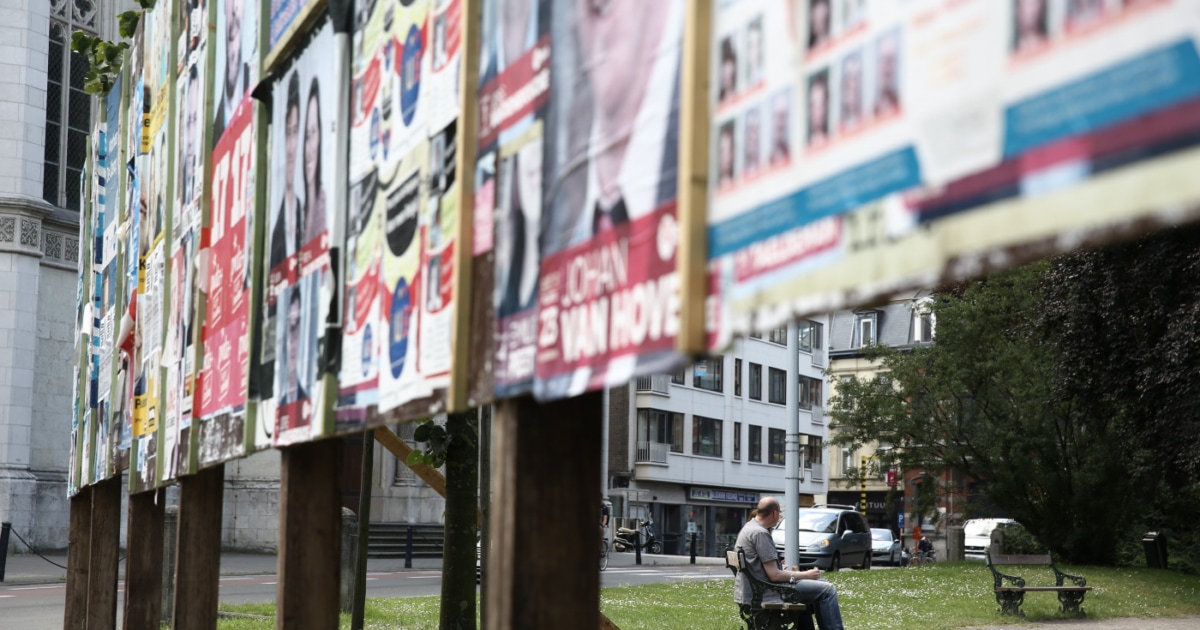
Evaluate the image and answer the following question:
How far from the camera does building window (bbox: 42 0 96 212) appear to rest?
3309 cm

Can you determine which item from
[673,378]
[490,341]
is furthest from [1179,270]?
[673,378]

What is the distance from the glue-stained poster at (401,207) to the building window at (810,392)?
2926 inches

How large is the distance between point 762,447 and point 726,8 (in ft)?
237

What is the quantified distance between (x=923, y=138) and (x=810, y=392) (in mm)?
78819

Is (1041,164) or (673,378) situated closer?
(1041,164)

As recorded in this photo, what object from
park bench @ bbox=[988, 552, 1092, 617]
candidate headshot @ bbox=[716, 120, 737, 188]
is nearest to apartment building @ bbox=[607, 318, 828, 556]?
park bench @ bbox=[988, 552, 1092, 617]

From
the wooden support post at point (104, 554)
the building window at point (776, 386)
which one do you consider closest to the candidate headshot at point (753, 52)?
the wooden support post at point (104, 554)

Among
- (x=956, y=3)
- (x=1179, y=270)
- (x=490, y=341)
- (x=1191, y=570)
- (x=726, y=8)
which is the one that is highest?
(x=1179, y=270)

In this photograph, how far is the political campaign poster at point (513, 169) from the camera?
3426mm

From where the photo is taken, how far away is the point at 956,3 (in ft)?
6.82

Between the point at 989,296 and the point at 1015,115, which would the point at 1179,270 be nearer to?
the point at 989,296

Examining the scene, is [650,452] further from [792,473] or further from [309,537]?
[309,537]

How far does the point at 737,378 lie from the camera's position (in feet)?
232

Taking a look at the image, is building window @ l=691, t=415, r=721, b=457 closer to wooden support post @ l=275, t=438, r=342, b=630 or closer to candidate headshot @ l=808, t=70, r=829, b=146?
wooden support post @ l=275, t=438, r=342, b=630
